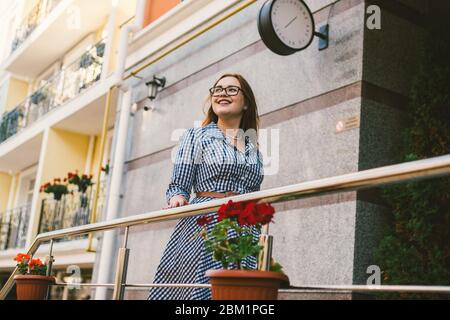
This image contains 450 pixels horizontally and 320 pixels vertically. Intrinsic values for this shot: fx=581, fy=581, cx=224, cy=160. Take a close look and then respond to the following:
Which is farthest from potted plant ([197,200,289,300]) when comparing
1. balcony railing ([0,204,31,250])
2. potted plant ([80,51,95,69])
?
balcony railing ([0,204,31,250])

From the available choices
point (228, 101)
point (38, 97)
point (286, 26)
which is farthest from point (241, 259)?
point (38, 97)

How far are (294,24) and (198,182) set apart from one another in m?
2.69

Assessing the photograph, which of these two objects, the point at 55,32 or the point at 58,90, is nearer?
the point at 58,90

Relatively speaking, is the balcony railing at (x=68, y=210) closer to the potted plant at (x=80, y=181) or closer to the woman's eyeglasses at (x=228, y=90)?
the potted plant at (x=80, y=181)

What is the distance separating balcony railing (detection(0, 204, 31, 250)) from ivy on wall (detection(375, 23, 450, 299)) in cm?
1174

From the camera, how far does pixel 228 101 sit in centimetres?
330

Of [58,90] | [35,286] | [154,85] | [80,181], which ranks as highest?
[58,90]

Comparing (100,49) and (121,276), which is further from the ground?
(100,49)

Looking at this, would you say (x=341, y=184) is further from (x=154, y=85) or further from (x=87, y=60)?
(x=87, y=60)

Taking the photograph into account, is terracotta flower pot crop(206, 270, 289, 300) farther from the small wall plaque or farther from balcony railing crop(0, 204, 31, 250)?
balcony railing crop(0, 204, 31, 250)

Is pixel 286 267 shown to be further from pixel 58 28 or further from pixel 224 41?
pixel 58 28

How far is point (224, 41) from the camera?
6926 mm

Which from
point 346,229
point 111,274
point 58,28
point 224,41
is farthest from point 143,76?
point 58,28
